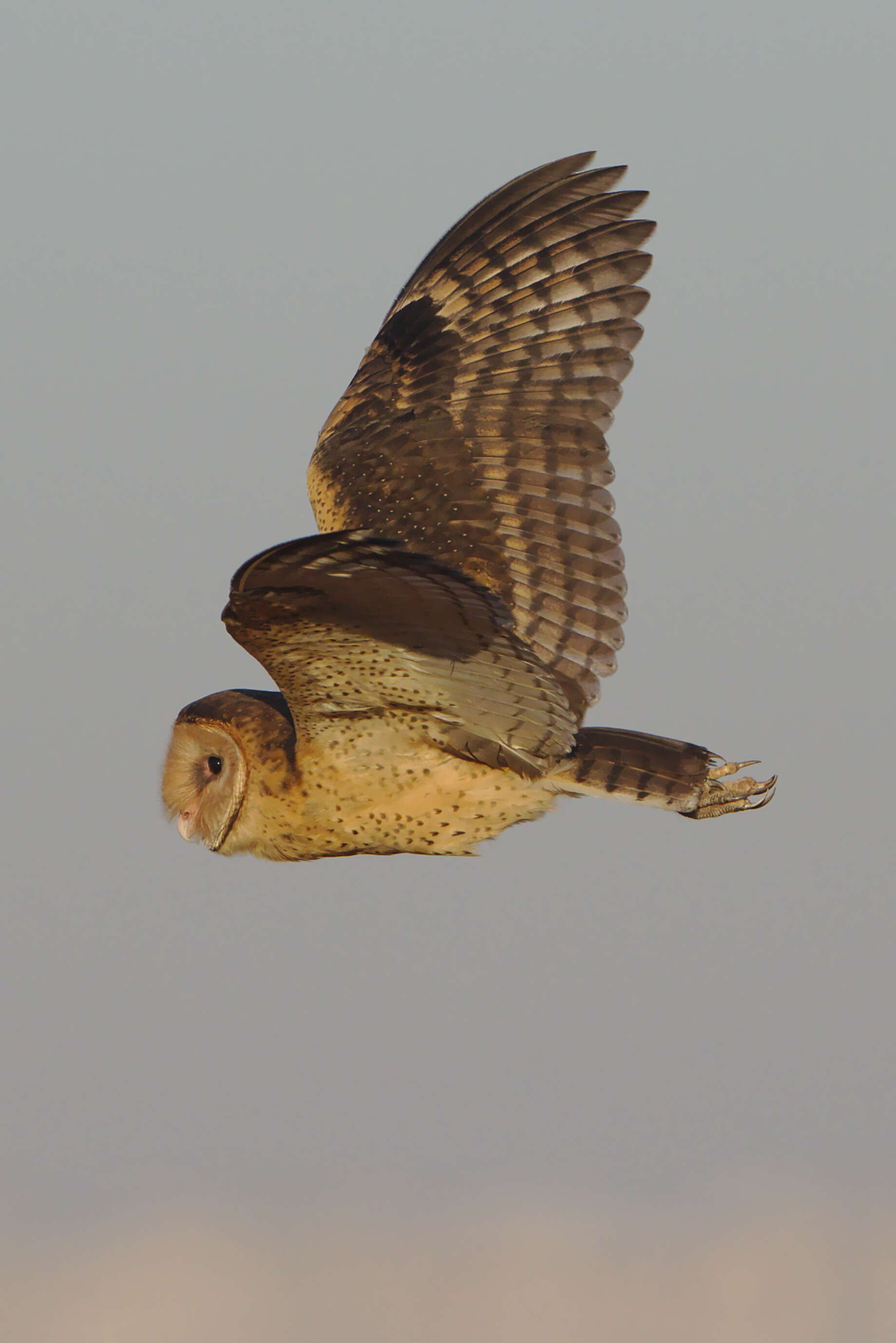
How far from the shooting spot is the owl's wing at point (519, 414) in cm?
726

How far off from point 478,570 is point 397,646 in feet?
5.38

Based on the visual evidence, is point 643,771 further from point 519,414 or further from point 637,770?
point 519,414

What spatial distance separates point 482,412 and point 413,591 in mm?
2611

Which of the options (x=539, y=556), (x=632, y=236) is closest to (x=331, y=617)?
(x=539, y=556)

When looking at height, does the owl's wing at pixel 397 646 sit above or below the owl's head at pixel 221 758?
above

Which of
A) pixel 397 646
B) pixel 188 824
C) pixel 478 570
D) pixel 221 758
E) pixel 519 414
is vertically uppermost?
pixel 519 414

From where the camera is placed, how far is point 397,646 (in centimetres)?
569

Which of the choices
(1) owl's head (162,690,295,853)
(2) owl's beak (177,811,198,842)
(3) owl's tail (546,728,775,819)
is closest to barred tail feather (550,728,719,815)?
(3) owl's tail (546,728,775,819)

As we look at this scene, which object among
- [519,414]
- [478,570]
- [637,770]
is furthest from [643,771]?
[519,414]

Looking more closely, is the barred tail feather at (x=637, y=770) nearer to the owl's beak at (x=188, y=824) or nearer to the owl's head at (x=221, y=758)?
the owl's head at (x=221, y=758)

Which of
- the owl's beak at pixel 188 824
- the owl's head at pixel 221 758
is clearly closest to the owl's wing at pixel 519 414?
the owl's head at pixel 221 758

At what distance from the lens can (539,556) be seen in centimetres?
727

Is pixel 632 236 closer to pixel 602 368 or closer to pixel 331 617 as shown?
pixel 602 368

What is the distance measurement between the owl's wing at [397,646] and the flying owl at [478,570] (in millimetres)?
17
